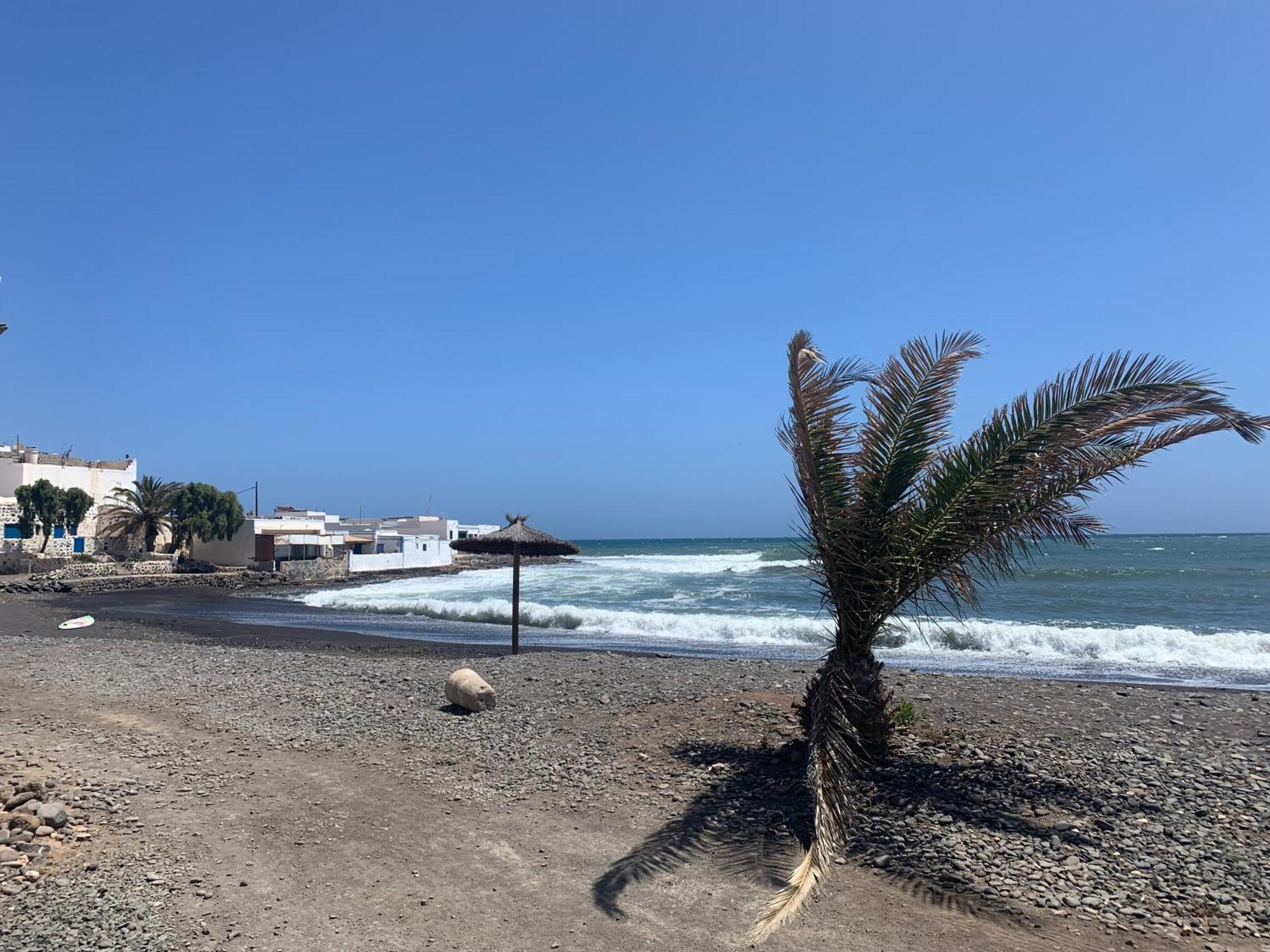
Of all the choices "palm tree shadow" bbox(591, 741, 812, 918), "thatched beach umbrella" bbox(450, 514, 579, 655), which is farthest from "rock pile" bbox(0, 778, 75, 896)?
"thatched beach umbrella" bbox(450, 514, 579, 655)

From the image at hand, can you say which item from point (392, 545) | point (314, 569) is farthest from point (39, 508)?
point (392, 545)

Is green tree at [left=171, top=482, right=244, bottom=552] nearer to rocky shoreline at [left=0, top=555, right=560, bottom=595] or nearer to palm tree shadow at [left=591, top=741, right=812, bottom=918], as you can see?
rocky shoreline at [left=0, top=555, right=560, bottom=595]

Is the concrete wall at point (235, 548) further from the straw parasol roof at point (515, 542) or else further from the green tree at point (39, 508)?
the straw parasol roof at point (515, 542)

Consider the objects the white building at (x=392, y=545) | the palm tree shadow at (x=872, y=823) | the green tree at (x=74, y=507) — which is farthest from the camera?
the white building at (x=392, y=545)

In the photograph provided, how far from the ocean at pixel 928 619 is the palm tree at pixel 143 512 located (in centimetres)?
1364

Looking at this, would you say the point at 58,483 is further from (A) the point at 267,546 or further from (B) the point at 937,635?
(B) the point at 937,635

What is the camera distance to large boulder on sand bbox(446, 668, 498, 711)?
30.4 ft

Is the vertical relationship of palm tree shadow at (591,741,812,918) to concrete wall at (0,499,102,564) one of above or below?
below

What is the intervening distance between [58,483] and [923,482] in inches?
Answer: 2161

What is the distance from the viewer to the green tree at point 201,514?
1882 inches

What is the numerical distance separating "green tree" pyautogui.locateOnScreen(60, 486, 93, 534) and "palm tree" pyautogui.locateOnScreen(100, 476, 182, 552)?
A: 5.42ft

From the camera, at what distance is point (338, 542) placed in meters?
53.8

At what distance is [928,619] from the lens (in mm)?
7148

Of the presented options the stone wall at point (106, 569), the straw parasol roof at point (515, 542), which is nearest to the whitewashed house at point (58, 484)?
the stone wall at point (106, 569)
